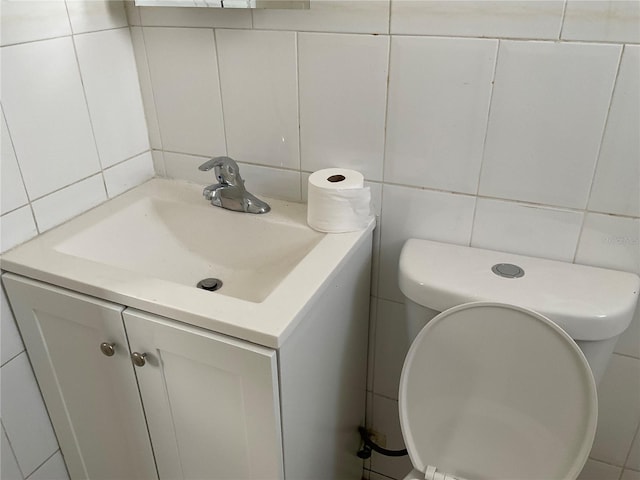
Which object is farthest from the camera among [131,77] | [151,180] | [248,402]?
[151,180]

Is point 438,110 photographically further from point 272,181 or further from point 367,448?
point 367,448

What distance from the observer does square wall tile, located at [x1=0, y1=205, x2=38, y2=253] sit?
1032 millimetres

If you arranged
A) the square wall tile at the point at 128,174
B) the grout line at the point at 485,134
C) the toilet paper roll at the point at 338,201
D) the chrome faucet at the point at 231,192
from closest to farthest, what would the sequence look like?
the grout line at the point at 485,134, the toilet paper roll at the point at 338,201, the chrome faucet at the point at 231,192, the square wall tile at the point at 128,174

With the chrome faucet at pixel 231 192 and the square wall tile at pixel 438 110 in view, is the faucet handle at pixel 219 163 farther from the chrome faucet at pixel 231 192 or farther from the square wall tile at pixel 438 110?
the square wall tile at pixel 438 110

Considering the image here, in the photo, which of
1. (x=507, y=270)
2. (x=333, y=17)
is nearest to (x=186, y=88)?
(x=333, y=17)

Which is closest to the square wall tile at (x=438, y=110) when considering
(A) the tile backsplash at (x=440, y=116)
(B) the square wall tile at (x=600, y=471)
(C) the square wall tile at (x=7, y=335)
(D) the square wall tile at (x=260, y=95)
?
(A) the tile backsplash at (x=440, y=116)

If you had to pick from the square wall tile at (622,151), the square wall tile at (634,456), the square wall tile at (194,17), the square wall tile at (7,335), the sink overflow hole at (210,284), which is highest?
the square wall tile at (194,17)

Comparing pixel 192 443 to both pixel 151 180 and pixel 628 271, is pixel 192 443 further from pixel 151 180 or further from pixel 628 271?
pixel 628 271

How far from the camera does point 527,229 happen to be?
1.05 meters

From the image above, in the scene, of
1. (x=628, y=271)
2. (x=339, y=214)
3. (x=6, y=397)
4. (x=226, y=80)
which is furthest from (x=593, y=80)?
(x=6, y=397)

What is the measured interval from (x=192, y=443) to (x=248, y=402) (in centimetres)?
22

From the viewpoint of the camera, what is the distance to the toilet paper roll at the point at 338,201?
3.45 ft

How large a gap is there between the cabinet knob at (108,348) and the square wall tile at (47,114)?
35 centimetres

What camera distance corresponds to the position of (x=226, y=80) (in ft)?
3.85
